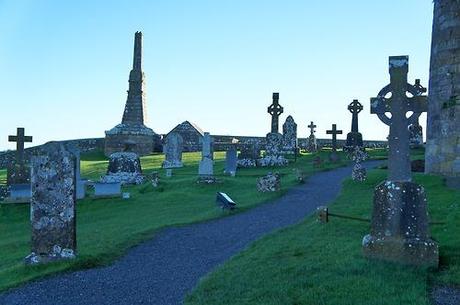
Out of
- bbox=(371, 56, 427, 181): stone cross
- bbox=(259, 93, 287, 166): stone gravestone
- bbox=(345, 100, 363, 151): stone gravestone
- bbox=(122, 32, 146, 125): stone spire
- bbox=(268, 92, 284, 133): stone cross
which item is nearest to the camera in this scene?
bbox=(371, 56, 427, 181): stone cross

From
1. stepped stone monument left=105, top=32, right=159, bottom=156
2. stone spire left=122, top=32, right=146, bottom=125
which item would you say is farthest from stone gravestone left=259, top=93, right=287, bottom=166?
stone spire left=122, top=32, right=146, bottom=125

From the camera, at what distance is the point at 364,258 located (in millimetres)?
7738

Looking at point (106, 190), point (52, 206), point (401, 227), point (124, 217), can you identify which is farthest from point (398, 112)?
point (106, 190)

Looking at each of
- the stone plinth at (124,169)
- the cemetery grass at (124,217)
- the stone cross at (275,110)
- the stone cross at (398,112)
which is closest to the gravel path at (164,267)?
the cemetery grass at (124,217)

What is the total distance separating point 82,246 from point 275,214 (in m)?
5.72

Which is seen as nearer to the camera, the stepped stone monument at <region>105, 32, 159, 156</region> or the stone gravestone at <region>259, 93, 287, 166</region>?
the stone gravestone at <region>259, 93, 287, 166</region>

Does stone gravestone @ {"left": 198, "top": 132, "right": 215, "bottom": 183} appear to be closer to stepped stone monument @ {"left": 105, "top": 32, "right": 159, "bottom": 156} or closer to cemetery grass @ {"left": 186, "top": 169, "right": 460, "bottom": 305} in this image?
cemetery grass @ {"left": 186, "top": 169, "right": 460, "bottom": 305}

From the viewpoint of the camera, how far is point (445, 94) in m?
17.9

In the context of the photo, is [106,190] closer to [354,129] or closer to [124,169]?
[124,169]

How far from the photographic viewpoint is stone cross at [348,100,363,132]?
39.9m

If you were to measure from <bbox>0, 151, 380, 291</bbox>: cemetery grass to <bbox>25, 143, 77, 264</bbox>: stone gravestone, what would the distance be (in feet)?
1.05

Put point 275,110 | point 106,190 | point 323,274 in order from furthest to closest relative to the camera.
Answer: point 275,110, point 106,190, point 323,274

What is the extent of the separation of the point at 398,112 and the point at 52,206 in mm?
7094

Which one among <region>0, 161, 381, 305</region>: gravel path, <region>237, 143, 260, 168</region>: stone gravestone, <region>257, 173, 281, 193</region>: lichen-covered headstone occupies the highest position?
<region>237, 143, 260, 168</region>: stone gravestone
